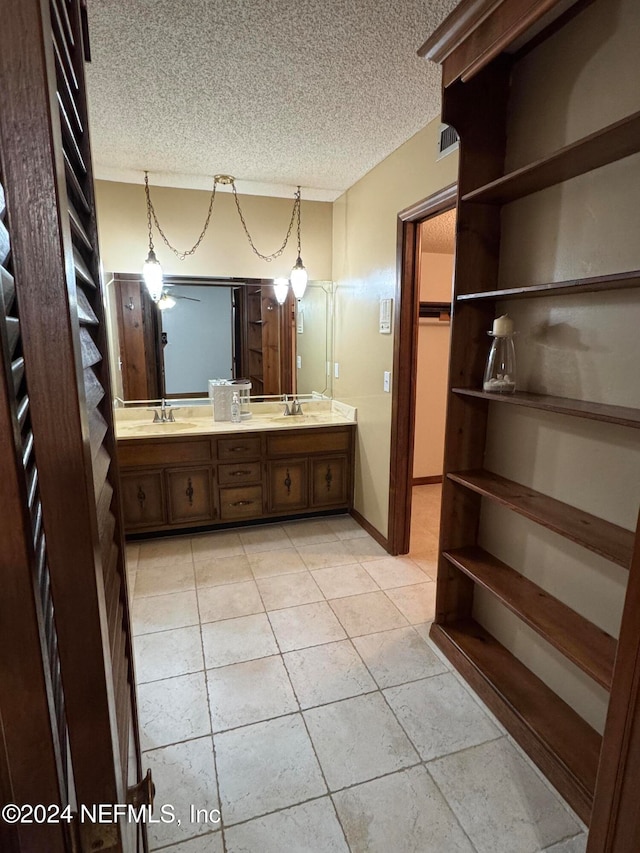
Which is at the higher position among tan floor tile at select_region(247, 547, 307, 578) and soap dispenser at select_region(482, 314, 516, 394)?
soap dispenser at select_region(482, 314, 516, 394)

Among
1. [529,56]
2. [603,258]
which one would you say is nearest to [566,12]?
[529,56]

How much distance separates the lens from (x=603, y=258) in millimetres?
1379

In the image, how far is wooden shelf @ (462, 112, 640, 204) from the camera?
3.73 feet

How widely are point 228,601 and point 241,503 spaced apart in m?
0.93

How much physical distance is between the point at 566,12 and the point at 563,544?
5.74 feet

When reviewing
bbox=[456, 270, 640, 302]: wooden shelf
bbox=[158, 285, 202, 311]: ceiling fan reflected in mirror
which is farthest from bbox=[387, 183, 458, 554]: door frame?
bbox=[158, 285, 202, 311]: ceiling fan reflected in mirror

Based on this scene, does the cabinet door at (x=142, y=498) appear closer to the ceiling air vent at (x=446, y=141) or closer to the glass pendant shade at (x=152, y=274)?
the glass pendant shade at (x=152, y=274)

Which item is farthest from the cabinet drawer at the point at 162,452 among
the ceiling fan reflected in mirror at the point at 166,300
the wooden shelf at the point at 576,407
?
the wooden shelf at the point at 576,407

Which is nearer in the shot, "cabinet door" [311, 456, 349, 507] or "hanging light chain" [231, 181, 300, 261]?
"hanging light chain" [231, 181, 300, 261]

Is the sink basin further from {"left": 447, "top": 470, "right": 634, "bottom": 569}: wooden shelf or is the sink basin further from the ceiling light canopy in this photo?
{"left": 447, "top": 470, "right": 634, "bottom": 569}: wooden shelf

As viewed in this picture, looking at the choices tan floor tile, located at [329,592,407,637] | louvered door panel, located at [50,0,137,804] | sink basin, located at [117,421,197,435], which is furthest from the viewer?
sink basin, located at [117,421,197,435]

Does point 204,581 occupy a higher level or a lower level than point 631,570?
lower

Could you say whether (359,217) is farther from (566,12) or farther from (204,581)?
(204,581)

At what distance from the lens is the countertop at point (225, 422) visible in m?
3.15
